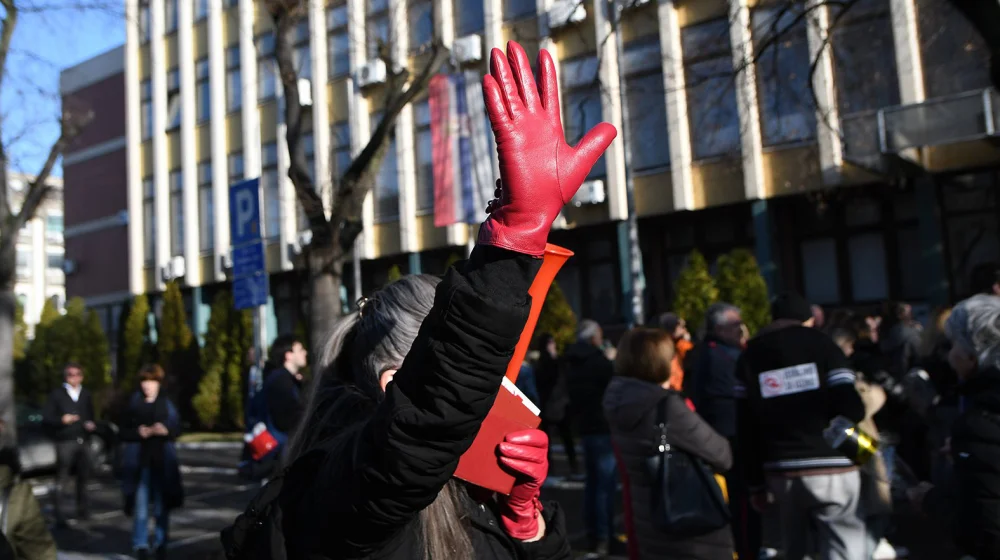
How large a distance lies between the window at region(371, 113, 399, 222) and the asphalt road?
9516 mm

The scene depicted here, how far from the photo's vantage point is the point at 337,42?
77.4 ft

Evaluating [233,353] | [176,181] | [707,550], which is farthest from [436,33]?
[176,181]

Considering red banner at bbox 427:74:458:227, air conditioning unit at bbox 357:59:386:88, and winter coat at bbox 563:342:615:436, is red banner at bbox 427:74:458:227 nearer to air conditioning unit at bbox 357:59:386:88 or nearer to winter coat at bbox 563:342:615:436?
winter coat at bbox 563:342:615:436

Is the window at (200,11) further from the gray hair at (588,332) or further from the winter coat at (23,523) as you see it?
the winter coat at (23,523)

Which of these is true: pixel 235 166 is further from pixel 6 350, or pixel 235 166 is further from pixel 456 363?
pixel 456 363

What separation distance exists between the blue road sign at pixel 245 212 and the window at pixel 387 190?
13.1m

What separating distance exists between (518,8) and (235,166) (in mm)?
11342

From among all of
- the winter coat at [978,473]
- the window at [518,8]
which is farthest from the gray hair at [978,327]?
the window at [518,8]

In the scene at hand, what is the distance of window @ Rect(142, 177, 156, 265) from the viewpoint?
2936 cm

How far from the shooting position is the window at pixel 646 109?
1764 cm

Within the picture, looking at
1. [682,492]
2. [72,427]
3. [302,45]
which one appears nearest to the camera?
[682,492]

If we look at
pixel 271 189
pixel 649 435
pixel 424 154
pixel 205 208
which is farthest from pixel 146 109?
pixel 649 435

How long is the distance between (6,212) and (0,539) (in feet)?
27.5

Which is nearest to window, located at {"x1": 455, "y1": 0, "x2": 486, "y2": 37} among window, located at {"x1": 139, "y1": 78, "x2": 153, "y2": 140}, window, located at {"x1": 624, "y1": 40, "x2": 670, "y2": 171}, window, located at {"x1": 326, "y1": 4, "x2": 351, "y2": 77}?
window, located at {"x1": 326, "y1": 4, "x2": 351, "y2": 77}
